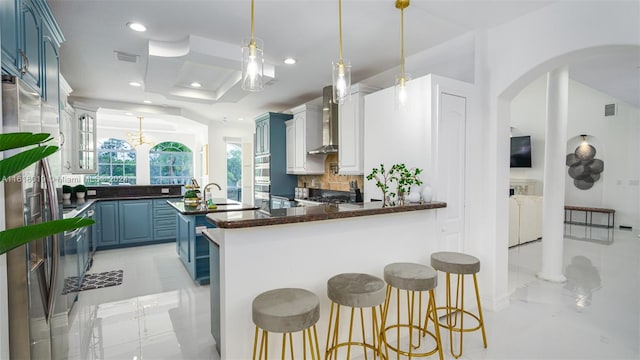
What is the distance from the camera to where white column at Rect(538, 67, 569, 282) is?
3.86 m

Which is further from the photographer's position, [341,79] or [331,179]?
[331,179]

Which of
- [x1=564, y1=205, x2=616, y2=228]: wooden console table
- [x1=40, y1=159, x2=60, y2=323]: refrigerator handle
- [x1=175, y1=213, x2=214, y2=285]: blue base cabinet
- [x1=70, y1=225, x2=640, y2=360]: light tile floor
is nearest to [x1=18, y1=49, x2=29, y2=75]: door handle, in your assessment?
[x1=40, y1=159, x2=60, y2=323]: refrigerator handle

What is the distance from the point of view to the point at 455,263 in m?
2.37

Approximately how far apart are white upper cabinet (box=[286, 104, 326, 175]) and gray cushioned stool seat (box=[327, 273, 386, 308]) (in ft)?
12.5

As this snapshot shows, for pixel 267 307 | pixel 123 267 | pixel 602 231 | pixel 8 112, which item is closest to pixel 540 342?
pixel 267 307

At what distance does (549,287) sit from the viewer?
363 cm

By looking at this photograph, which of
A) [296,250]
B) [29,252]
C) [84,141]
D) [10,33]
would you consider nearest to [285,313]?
[296,250]

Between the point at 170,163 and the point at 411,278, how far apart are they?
10227 mm

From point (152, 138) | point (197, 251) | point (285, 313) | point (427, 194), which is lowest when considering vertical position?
point (197, 251)

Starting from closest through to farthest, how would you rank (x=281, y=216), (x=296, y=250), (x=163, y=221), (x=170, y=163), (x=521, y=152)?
(x=281, y=216), (x=296, y=250), (x=163, y=221), (x=521, y=152), (x=170, y=163)

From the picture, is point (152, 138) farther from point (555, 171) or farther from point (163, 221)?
point (555, 171)

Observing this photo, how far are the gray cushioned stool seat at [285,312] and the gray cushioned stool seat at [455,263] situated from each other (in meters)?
1.18

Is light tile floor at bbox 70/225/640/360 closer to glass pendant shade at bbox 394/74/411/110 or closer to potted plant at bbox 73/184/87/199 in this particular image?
potted plant at bbox 73/184/87/199

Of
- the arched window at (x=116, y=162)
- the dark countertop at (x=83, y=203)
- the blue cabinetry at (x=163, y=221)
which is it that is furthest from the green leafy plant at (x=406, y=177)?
the arched window at (x=116, y=162)
